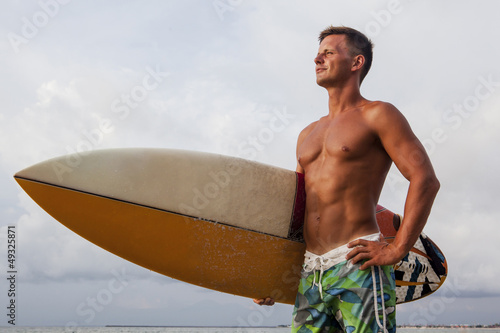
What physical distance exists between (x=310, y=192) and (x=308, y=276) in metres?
0.48

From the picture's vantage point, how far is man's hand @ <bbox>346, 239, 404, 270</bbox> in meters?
2.42

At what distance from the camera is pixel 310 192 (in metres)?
2.81

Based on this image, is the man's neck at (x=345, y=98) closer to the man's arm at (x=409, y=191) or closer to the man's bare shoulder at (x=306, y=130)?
the man's bare shoulder at (x=306, y=130)

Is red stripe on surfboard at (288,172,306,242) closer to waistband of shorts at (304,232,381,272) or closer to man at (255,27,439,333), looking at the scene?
man at (255,27,439,333)

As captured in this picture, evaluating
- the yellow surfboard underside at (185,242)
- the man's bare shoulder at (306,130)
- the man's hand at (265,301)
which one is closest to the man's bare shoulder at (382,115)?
the man's bare shoulder at (306,130)

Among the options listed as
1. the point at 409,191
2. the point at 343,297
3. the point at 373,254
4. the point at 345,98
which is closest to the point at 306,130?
the point at 345,98

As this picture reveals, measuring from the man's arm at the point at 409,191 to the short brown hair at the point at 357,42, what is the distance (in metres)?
0.58

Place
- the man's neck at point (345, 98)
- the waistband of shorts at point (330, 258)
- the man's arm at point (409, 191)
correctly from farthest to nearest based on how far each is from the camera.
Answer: the man's neck at point (345, 98) < the waistband of shorts at point (330, 258) < the man's arm at point (409, 191)

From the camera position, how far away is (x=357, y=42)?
9.62ft

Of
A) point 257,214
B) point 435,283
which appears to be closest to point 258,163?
point 257,214

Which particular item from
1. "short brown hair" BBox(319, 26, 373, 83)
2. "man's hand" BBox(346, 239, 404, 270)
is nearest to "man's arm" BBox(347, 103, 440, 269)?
"man's hand" BBox(346, 239, 404, 270)

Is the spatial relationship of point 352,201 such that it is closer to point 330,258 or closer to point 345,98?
point 330,258

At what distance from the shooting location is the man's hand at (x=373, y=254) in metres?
2.42

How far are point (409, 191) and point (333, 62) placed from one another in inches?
35.8
